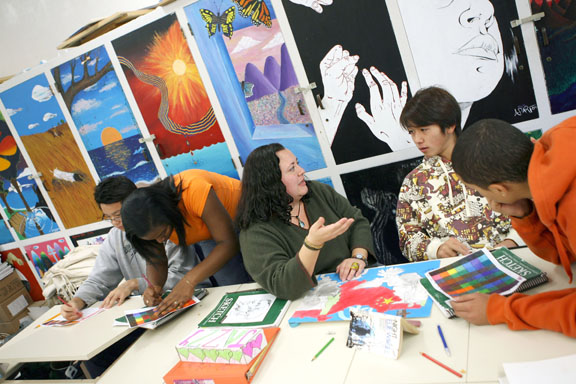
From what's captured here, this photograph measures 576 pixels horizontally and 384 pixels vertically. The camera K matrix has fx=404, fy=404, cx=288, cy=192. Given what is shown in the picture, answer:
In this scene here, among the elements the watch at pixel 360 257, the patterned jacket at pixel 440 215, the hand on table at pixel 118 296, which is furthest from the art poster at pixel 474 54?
the hand on table at pixel 118 296

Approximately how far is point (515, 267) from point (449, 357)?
17.2 inches

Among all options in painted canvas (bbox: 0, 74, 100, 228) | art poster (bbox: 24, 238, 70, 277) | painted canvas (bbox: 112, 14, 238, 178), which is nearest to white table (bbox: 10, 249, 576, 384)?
painted canvas (bbox: 112, 14, 238, 178)

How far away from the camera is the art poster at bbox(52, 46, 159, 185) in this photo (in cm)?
323

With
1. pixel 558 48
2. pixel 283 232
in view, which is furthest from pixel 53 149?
pixel 558 48

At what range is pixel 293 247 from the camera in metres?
1.73

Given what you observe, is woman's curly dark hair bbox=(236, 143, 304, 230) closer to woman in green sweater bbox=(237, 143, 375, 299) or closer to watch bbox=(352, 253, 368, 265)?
woman in green sweater bbox=(237, 143, 375, 299)

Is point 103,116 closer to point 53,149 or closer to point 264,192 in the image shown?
point 53,149

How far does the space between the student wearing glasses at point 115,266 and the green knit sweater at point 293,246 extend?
667 mm

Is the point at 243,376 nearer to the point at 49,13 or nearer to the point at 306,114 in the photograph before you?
the point at 306,114

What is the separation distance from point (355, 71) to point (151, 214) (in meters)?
1.55

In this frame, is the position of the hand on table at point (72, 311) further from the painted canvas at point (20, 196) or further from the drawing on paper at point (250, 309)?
the painted canvas at point (20, 196)

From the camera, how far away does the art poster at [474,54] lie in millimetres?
2189

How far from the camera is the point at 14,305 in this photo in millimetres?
4172

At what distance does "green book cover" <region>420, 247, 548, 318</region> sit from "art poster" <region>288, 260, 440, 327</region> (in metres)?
0.04
